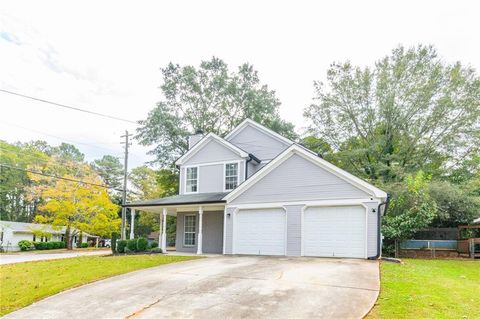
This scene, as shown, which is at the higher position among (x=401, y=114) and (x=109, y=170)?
(x=401, y=114)

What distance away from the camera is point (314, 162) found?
16344 millimetres

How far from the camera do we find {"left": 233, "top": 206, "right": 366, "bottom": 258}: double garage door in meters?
15.1

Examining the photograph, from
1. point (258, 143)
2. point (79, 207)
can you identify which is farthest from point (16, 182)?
point (258, 143)

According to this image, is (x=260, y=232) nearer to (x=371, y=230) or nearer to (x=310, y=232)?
(x=310, y=232)

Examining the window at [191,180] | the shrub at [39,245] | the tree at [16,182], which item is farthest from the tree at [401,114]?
the tree at [16,182]

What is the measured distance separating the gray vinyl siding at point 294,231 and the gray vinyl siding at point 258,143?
5646 mm

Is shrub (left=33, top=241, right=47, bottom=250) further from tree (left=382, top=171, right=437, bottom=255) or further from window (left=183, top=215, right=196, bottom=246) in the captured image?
tree (left=382, top=171, right=437, bottom=255)

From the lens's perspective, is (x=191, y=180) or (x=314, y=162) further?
(x=191, y=180)

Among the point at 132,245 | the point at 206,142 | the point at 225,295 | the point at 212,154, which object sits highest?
the point at 206,142

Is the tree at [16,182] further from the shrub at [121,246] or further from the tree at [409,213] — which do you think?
the tree at [409,213]

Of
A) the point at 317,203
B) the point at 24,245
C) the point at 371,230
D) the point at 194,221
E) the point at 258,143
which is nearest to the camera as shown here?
the point at 371,230

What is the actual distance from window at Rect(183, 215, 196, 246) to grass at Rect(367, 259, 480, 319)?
1274 cm

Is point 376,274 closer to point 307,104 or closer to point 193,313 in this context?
point 193,313

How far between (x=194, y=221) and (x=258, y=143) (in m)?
6.05
